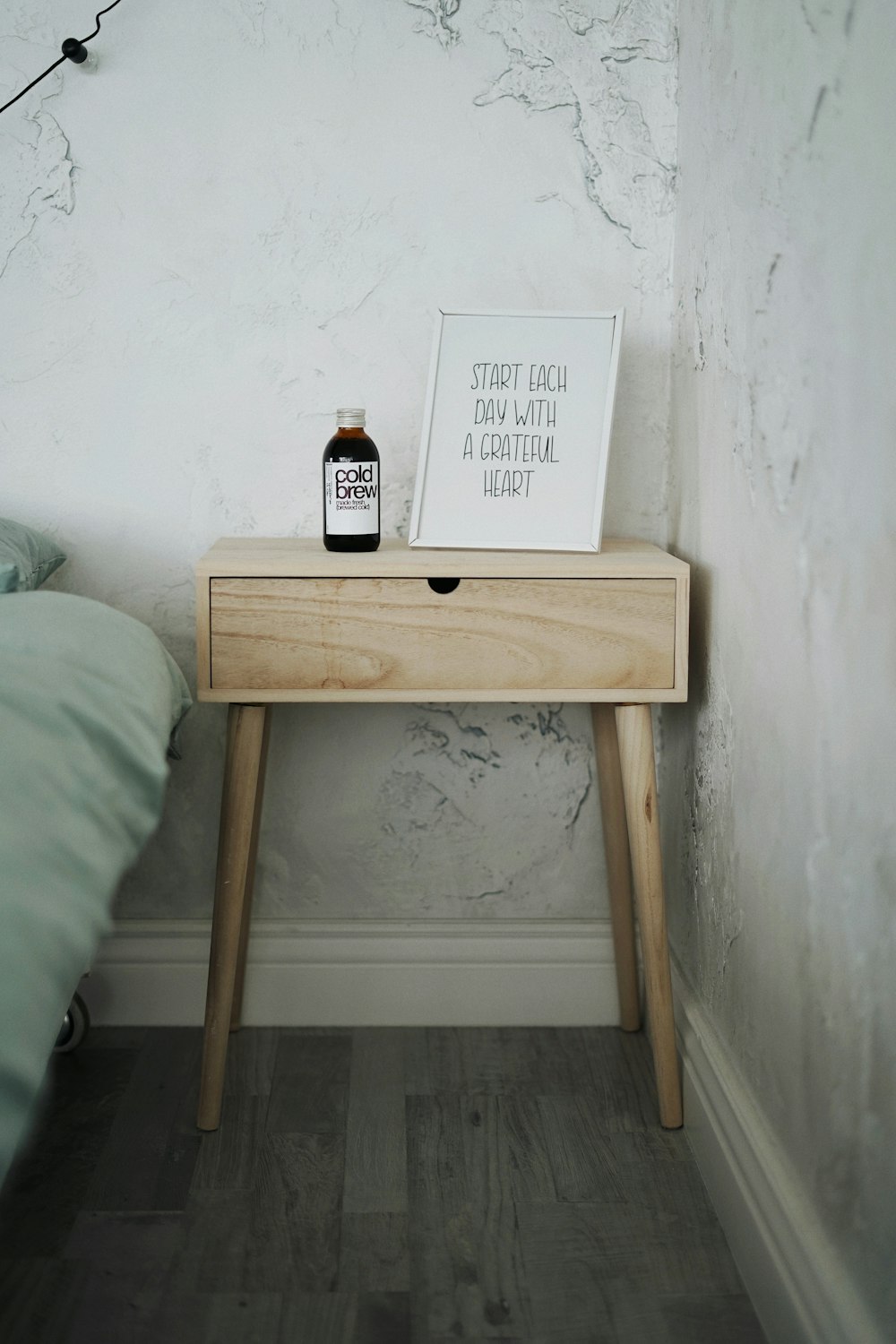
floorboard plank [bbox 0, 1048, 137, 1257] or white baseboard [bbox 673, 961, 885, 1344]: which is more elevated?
white baseboard [bbox 673, 961, 885, 1344]

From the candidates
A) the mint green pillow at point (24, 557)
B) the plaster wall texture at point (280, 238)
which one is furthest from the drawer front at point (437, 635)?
the plaster wall texture at point (280, 238)

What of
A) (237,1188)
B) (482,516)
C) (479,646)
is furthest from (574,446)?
(237,1188)

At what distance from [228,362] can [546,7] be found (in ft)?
2.06

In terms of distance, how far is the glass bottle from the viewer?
133 cm

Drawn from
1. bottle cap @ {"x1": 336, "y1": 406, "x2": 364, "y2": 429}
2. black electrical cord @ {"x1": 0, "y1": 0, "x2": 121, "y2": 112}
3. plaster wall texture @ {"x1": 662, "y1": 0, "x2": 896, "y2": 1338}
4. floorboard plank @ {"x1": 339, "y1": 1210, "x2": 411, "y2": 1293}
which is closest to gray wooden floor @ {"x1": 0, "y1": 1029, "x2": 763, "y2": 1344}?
floorboard plank @ {"x1": 339, "y1": 1210, "x2": 411, "y2": 1293}

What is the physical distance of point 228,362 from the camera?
4.97 ft

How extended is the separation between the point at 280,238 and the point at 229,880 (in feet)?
2.78

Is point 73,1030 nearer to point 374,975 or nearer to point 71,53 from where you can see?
point 374,975

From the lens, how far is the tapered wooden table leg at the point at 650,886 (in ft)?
4.44

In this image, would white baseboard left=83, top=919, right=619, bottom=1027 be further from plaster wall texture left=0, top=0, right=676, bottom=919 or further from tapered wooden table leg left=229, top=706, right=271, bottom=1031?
plaster wall texture left=0, top=0, right=676, bottom=919

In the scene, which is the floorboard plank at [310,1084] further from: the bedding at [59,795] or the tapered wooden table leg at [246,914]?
the bedding at [59,795]

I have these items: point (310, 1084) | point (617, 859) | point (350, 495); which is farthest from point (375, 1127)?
point (350, 495)

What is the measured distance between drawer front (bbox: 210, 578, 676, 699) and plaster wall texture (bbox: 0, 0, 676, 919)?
316 mm

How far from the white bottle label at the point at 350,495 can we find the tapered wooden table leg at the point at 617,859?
0.43m
